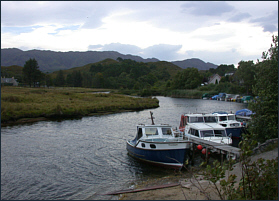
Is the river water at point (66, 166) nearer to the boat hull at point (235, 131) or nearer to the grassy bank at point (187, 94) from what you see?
the boat hull at point (235, 131)

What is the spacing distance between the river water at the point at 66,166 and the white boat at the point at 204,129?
23.6ft

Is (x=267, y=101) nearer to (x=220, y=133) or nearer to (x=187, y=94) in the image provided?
(x=220, y=133)

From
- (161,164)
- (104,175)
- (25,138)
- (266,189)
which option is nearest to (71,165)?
(104,175)

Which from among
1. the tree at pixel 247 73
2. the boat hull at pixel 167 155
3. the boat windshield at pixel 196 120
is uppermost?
the tree at pixel 247 73

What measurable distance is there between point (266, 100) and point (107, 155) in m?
15.0

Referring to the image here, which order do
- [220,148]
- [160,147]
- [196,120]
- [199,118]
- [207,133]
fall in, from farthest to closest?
[199,118], [196,120], [207,133], [220,148], [160,147]

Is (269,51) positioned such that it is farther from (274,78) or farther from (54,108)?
(54,108)

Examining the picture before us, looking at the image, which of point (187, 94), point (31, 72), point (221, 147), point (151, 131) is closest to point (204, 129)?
point (221, 147)

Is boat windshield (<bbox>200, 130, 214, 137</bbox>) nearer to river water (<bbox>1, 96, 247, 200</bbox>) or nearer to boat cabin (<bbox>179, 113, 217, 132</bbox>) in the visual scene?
boat cabin (<bbox>179, 113, 217, 132</bbox>)

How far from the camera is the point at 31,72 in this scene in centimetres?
10638

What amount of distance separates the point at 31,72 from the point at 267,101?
342ft

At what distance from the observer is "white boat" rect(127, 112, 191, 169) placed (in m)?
19.0

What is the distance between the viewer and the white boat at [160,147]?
1905 centimetres

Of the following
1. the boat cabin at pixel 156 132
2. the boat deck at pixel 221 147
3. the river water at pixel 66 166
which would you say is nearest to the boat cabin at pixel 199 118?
the boat deck at pixel 221 147
